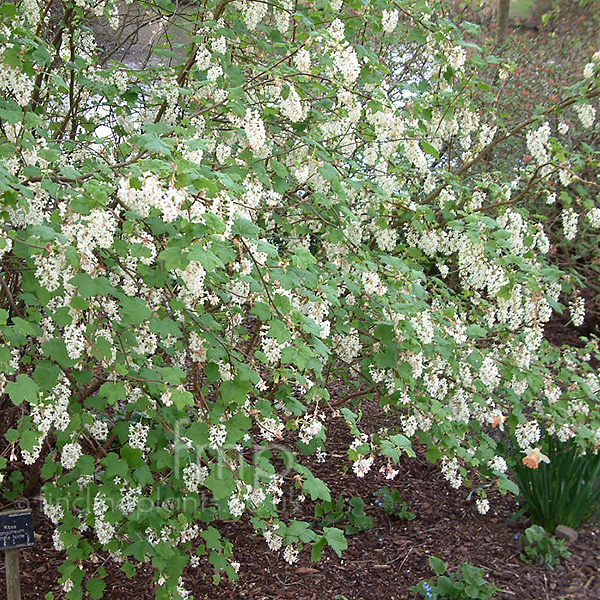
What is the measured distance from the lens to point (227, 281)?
2605mm

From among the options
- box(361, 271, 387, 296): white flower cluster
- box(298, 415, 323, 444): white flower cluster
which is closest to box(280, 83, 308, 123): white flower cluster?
box(361, 271, 387, 296): white flower cluster

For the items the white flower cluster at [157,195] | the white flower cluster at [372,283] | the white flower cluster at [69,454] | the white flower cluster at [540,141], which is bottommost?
the white flower cluster at [69,454]

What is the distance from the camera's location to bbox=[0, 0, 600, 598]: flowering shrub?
89.7 inches

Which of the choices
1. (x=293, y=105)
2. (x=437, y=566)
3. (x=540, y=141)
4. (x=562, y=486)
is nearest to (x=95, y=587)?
(x=437, y=566)

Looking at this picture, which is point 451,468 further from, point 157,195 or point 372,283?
point 157,195

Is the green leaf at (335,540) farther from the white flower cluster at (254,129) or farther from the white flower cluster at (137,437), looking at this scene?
the white flower cluster at (254,129)

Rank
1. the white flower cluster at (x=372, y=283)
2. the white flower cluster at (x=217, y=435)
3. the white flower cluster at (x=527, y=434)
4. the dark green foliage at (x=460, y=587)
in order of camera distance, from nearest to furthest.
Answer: the white flower cluster at (x=217, y=435), the white flower cluster at (x=372, y=283), the dark green foliage at (x=460, y=587), the white flower cluster at (x=527, y=434)

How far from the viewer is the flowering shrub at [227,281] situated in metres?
2.28

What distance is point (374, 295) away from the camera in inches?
122

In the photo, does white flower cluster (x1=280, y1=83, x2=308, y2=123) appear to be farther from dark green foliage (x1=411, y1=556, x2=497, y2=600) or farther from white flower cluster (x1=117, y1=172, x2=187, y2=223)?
dark green foliage (x1=411, y1=556, x2=497, y2=600)

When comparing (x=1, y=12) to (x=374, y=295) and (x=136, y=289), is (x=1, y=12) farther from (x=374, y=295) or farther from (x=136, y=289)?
Answer: (x=374, y=295)

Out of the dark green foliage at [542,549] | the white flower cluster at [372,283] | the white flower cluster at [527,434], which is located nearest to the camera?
the white flower cluster at [372,283]

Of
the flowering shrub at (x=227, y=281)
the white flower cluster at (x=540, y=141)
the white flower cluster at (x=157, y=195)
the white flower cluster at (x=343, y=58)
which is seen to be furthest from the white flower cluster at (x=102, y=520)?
the white flower cluster at (x=540, y=141)

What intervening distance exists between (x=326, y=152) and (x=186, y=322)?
0.99 metres
